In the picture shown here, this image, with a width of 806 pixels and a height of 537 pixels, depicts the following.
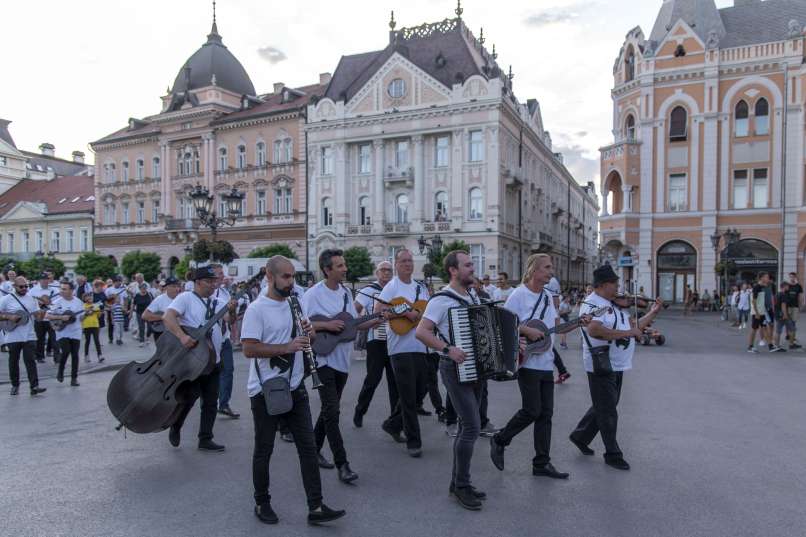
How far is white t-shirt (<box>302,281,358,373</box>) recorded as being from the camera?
6082 millimetres

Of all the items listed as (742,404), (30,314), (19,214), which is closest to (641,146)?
(742,404)

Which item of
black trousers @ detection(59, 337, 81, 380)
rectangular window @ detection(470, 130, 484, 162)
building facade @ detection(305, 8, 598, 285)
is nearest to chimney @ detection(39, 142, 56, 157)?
building facade @ detection(305, 8, 598, 285)

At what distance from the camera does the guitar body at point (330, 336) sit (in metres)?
6.02

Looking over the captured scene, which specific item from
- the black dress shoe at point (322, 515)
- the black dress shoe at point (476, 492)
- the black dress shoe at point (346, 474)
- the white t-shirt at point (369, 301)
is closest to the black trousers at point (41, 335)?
the white t-shirt at point (369, 301)

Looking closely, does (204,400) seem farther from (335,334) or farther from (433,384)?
(433,384)

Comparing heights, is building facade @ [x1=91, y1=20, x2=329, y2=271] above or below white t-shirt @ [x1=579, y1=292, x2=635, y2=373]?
above

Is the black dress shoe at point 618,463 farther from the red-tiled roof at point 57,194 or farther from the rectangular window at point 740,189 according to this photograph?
the red-tiled roof at point 57,194

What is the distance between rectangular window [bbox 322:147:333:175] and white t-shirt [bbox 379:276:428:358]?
129 feet

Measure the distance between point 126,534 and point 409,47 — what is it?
45.3 meters

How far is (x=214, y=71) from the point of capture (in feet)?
170

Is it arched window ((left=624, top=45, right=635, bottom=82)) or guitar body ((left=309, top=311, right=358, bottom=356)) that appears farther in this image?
arched window ((left=624, top=45, right=635, bottom=82))

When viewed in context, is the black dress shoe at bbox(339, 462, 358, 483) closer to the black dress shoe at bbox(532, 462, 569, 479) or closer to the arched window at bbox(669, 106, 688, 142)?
the black dress shoe at bbox(532, 462, 569, 479)

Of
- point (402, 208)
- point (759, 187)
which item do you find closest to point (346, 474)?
point (759, 187)

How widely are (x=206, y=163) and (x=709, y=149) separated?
119ft
